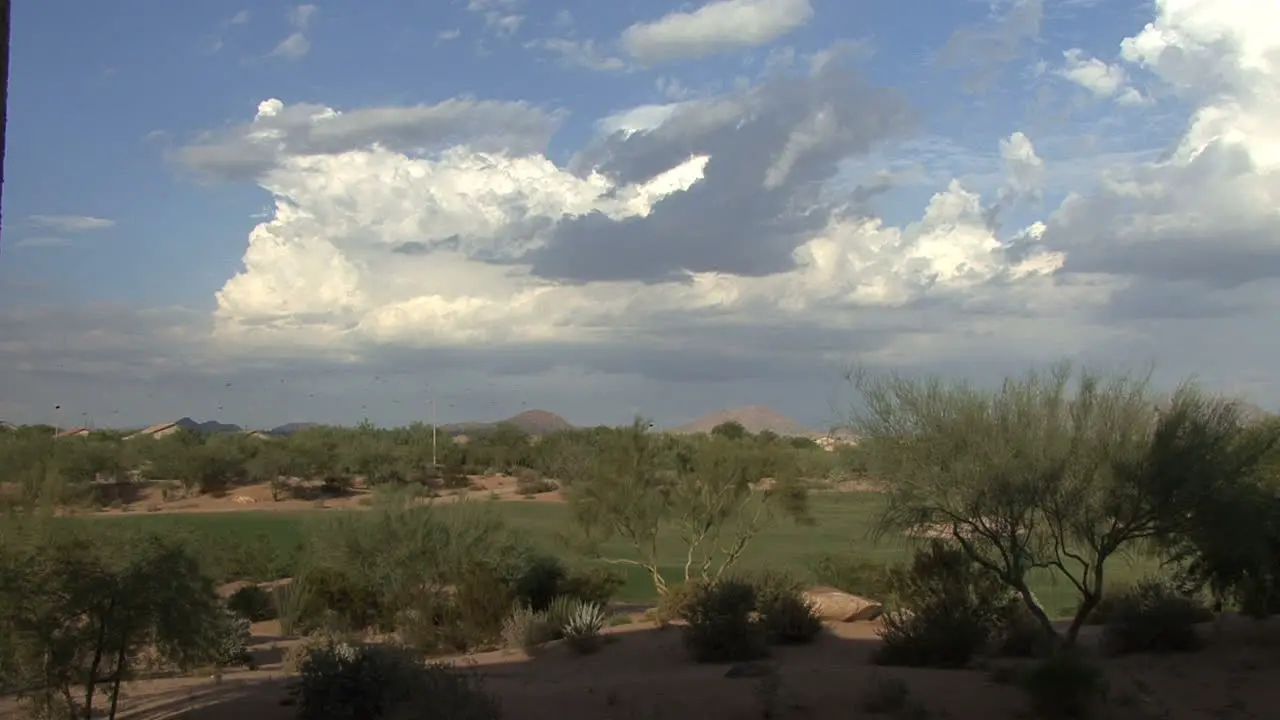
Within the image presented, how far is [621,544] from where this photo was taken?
59.8 metres

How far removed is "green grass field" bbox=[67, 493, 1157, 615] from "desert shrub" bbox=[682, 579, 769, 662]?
2.89m

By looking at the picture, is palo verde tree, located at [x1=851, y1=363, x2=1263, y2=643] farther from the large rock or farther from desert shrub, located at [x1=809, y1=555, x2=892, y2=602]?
desert shrub, located at [x1=809, y1=555, x2=892, y2=602]

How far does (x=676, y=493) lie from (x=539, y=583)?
465 cm

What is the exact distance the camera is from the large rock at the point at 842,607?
28.0 meters

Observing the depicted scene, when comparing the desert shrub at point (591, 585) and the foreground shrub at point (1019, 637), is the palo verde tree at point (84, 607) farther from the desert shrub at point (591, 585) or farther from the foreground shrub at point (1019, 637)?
the desert shrub at point (591, 585)

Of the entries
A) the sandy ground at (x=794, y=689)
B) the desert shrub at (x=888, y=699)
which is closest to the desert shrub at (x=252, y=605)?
the sandy ground at (x=794, y=689)

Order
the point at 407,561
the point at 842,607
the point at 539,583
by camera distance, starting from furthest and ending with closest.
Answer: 1. the point at 407,561
2. the point at 539,583
3. the point at 842,607

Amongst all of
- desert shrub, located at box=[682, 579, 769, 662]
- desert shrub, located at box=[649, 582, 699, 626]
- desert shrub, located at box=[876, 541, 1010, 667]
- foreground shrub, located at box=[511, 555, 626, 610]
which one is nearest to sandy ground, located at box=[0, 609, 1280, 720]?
desert shrub, located at box=[682, 579, 769, 662]

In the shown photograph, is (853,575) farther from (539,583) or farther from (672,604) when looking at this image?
(539,583)

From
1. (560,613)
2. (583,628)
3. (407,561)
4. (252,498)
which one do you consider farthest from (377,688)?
(252,498)

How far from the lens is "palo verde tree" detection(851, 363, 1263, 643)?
21031 millimetres

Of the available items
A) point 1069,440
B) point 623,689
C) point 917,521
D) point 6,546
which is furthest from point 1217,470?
point 6,546

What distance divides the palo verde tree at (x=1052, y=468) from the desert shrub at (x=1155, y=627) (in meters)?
1.25

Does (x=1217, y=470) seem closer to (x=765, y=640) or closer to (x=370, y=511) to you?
(x=765, y=640)
